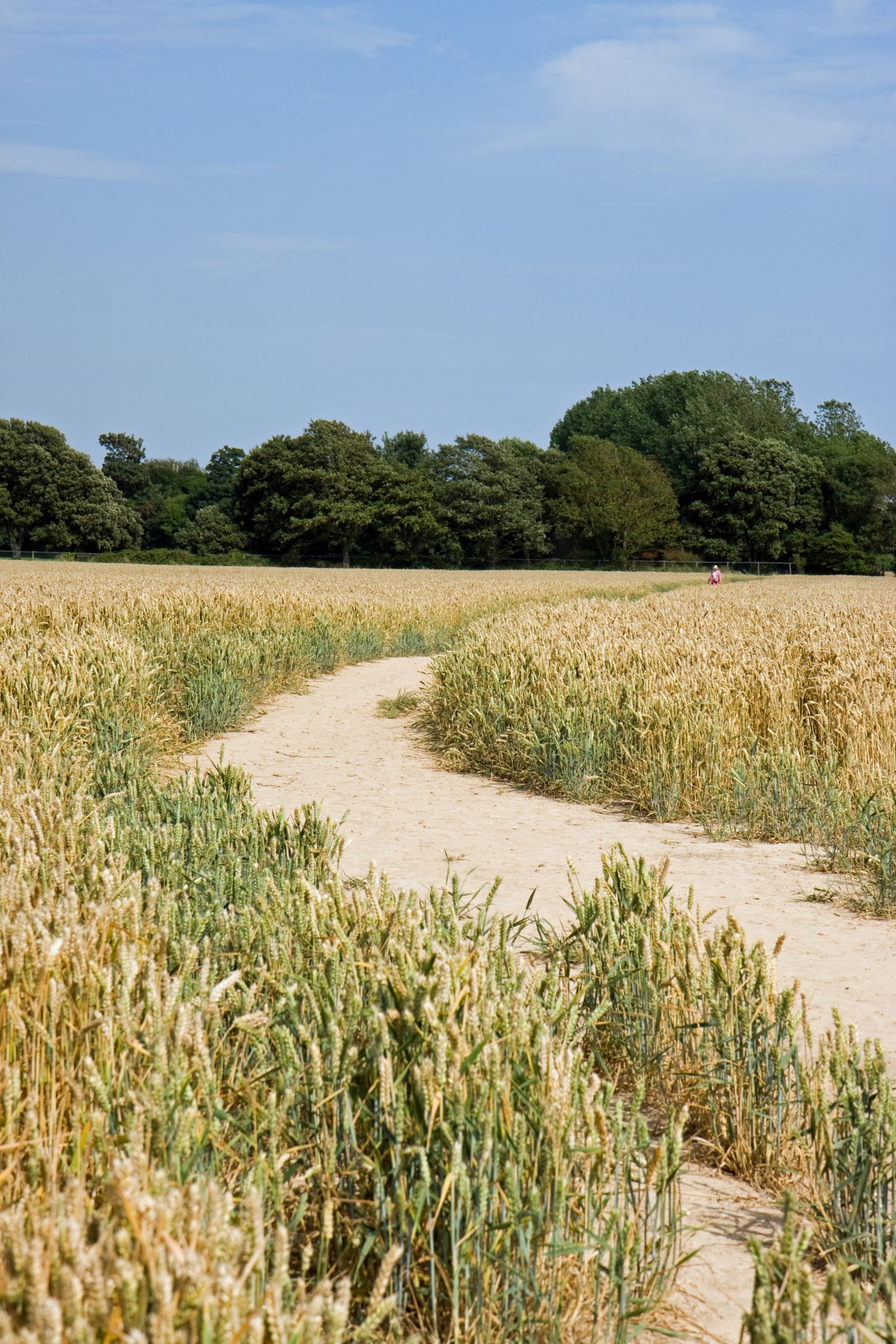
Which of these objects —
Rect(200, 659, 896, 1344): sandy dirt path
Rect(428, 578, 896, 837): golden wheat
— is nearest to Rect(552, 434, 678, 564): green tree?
Rect(428, 578, 896, 837): golden wheat

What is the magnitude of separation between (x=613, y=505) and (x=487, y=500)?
7570 millimetres

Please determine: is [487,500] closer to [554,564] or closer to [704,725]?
[554,564]

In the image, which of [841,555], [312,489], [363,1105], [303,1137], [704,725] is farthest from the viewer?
[841,555]

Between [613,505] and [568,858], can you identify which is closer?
[568,858]

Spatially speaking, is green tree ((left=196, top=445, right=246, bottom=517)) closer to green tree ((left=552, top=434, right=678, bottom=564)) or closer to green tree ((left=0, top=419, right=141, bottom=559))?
green tree ((left=0, top=419, right=141, bottom=559))

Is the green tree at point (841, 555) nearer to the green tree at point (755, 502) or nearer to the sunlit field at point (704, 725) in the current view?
the green tree at point (755, 502)

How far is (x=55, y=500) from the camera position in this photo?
7031cm

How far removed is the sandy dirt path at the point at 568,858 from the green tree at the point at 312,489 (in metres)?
55.3

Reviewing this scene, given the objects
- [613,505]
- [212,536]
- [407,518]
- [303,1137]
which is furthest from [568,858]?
[212,536]

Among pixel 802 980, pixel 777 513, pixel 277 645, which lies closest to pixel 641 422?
pixel 777 513

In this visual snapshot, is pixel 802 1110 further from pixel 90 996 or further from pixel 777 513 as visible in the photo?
pixel 777 513

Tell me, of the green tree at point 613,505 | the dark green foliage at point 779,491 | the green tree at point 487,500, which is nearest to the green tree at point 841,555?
the dark green foliage at point 779,491

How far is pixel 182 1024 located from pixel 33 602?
1337cm

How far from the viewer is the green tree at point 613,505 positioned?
68.6 metres
